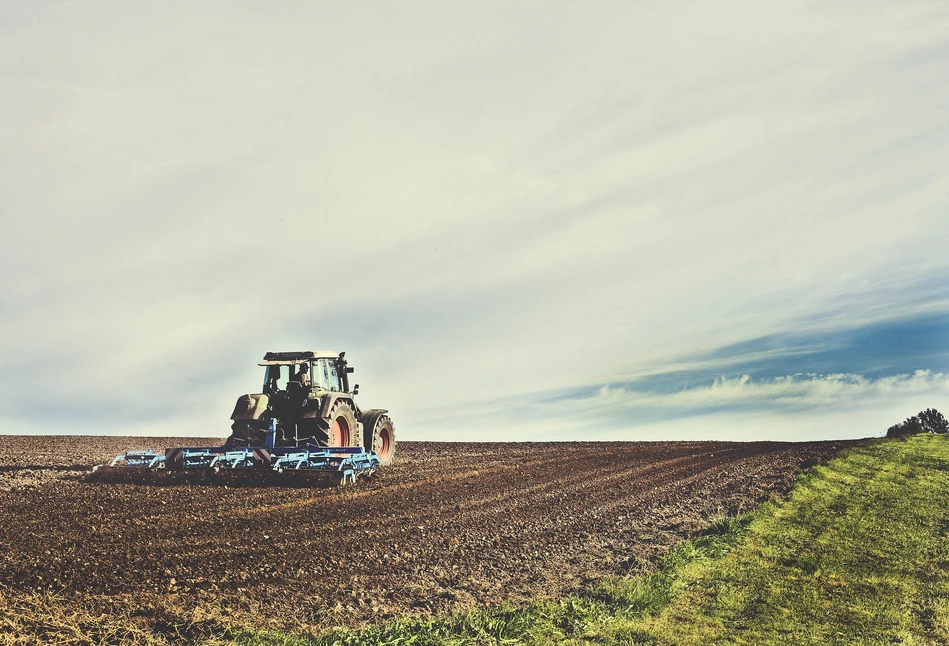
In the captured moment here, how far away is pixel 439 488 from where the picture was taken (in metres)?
16.0

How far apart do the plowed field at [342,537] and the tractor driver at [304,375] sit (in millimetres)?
3032

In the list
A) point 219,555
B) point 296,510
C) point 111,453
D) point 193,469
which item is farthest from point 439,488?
point 111,453

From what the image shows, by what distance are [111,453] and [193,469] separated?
8.16 metres

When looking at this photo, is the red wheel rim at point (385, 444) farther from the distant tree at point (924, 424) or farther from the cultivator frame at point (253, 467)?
the distant tree at point (924, 424)

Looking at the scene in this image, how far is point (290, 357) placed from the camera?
1823cm

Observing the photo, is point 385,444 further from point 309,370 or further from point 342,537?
point 342,537

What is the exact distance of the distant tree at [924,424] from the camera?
34.5 m

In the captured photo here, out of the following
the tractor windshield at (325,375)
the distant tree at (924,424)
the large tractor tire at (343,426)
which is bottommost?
the distant tree at (924,424)

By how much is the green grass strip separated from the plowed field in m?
0.52

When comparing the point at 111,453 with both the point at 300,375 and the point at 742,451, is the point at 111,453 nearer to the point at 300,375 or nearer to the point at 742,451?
the point at 300,375

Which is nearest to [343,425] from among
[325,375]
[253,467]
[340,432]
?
[340,432]

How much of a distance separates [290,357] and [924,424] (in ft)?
102

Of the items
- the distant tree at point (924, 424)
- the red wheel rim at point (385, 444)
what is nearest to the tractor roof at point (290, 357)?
the red wheel rim at point (385, 444)

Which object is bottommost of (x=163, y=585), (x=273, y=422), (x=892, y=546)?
(x=892, y=546)
